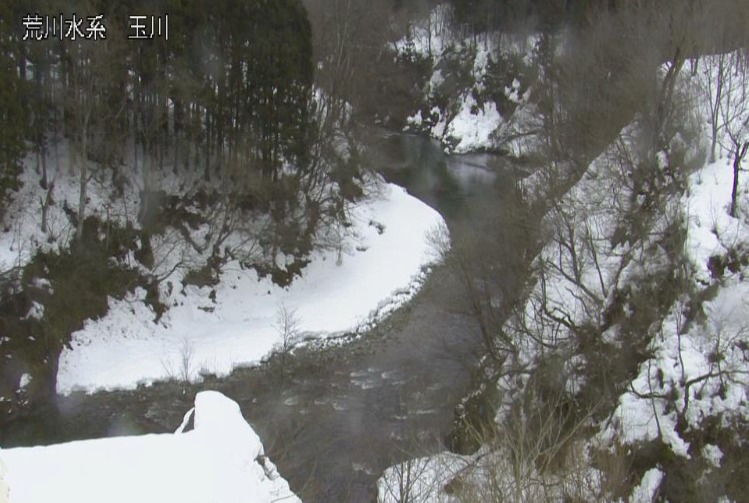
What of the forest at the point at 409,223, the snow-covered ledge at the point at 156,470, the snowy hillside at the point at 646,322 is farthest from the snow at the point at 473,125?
the snow-covered ledge at the point at 156,470

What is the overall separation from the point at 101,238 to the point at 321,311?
21.8 feet

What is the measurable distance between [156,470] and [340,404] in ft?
27.7

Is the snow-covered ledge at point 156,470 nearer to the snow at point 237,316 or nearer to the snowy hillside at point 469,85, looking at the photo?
the snow at point 237,316

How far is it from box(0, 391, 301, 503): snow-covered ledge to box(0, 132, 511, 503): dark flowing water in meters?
3.42

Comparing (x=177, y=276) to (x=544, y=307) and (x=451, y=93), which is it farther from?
(x=451, y=93)

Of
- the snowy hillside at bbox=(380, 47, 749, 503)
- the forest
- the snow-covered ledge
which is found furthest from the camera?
the forest

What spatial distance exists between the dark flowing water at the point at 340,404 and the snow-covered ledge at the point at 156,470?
3.42m

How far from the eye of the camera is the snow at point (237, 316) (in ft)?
59.4

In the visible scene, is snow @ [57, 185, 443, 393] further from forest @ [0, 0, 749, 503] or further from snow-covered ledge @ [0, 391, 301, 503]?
snow-covered ledge @ [0, 391, 301, 503]

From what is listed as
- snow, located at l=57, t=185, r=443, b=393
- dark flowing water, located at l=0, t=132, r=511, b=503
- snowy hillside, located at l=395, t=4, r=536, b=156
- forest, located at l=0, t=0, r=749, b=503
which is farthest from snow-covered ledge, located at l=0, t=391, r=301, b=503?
snowy hillside, located at l=395, t=4, r=536, b=156

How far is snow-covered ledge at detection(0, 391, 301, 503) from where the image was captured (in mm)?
8258

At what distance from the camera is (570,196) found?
20.2 meters

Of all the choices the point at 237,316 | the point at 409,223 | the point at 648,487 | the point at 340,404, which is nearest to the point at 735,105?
the point at 648,487

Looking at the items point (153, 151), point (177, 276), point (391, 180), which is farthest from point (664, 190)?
point (391, 180)
